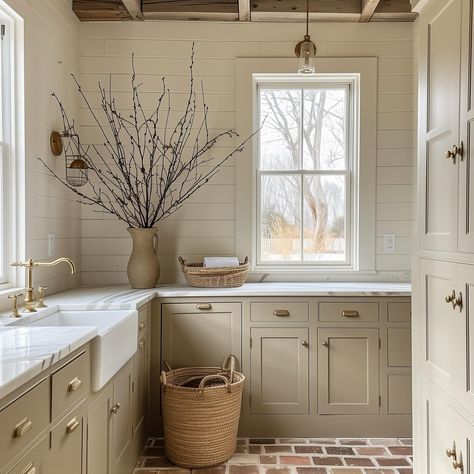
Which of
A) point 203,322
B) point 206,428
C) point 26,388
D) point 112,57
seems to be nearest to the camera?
point 26,388

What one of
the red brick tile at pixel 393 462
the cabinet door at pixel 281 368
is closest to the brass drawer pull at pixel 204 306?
the cabinet door at pixel 281 368

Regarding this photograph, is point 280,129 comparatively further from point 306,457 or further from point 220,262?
point 306,457

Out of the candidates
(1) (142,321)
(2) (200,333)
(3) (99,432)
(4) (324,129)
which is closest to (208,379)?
(2) (200,333)

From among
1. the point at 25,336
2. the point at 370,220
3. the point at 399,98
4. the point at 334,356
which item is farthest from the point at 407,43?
the point at 25,336

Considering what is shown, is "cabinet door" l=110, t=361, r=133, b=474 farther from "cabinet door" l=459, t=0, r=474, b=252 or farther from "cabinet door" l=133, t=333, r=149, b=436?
"cabinet door" l=459, t=0, r=474, b=252

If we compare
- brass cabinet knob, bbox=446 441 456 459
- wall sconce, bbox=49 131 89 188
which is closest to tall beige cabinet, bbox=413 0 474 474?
brass cabinet knob, bbox=446 441 456 459

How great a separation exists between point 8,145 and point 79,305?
91 cm

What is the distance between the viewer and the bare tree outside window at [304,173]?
361cm

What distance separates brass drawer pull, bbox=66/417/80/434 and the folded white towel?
1657 millimetres

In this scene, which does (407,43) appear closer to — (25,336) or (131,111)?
(131,111)

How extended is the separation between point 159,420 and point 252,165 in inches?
71.8

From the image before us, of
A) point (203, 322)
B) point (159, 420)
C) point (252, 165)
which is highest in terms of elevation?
point (252, 165)

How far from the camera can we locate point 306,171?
361cm

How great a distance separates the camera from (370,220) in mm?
3527
